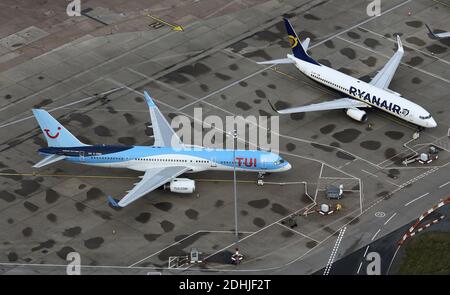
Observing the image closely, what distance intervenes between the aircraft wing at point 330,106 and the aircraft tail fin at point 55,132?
98.4ft

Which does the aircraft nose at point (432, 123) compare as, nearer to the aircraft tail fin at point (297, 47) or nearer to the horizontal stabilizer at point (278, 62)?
the aircraft tail fin at point (297, 47)

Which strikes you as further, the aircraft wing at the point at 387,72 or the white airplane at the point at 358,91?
the aircraft wing at the point at 387,72

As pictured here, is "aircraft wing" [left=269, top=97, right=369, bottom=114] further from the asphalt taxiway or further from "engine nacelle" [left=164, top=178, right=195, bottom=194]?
"engine nacelle" [left=164, top=178, right=195, bottom=194]

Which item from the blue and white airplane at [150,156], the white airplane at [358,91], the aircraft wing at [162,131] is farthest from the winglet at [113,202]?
the white airplane at [358,91]

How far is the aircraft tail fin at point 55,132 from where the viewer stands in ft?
430

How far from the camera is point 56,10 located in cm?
17350

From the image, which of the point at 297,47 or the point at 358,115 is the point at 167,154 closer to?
the point at 358,115

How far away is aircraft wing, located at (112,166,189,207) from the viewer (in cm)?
12481

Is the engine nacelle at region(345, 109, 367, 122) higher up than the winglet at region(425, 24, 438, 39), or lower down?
lower down

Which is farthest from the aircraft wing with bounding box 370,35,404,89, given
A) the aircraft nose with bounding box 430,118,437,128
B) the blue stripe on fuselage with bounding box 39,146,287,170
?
the blue stripe on fuselage with bounding box 39,146,287,170

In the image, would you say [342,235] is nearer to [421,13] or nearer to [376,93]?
[376,93]

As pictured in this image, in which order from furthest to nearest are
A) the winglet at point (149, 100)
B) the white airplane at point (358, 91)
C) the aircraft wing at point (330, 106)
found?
the aircraft wing at point (330, 106) < the white airplane at point (358, 91) < the winglet at point (149, 100)

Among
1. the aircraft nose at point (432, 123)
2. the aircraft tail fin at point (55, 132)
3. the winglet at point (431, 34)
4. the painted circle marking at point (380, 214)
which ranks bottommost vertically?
the painted circle marking at point (380, 214)

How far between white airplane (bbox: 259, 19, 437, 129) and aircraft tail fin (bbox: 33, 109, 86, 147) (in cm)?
2997
